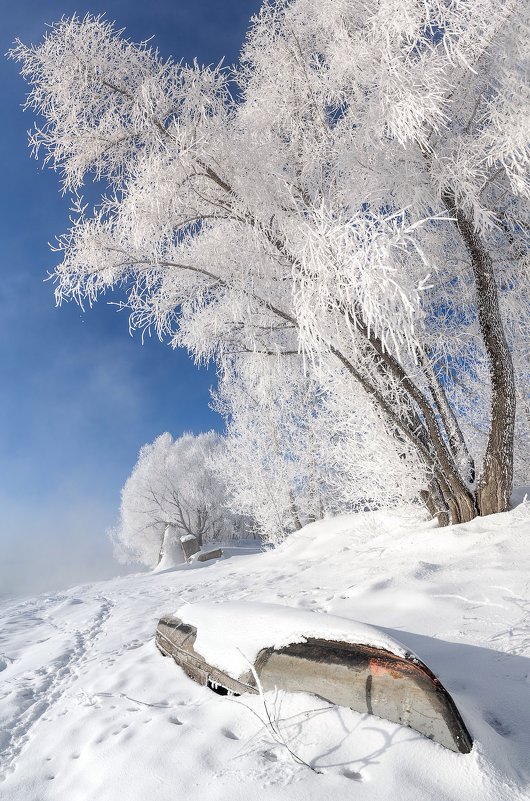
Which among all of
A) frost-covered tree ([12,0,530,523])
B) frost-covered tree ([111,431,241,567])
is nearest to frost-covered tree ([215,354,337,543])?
frost-covered tree ([12,0,530,523])

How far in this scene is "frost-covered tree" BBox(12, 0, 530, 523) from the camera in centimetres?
436

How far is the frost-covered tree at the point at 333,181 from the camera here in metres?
4.36

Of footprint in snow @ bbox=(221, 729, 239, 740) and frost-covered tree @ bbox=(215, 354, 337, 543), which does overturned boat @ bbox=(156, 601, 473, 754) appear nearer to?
footprint in snow @ bbox=(221, 729, 239, 740)

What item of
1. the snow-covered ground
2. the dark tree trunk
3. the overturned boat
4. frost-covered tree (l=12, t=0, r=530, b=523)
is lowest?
the snow-covered ground

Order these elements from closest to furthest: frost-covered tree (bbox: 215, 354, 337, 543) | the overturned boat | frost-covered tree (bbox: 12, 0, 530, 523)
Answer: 1. the overturned boat
2. frost-covered tree (bbox: 12, 0, 530, 523)
3. frost-covered tree (bbox: 215, 354, 337, 543)

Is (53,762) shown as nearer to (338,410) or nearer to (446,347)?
(338,410)

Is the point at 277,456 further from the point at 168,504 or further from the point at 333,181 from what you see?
the point at 168,504

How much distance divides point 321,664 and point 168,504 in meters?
27.9

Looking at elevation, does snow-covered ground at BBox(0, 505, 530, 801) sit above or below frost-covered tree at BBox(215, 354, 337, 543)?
below

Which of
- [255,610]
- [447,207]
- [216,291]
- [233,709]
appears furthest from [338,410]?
[233,709]

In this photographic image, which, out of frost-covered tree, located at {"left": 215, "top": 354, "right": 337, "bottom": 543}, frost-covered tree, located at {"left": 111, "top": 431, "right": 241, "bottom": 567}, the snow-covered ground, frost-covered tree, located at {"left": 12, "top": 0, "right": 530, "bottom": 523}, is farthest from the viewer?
frost-covered tree, located at {"left": 111, "top": 431, "right": 241, "bottom": 567}

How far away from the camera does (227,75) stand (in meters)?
5.48

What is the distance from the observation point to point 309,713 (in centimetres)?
198

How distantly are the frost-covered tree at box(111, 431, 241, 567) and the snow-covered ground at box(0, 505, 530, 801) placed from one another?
23776mm
